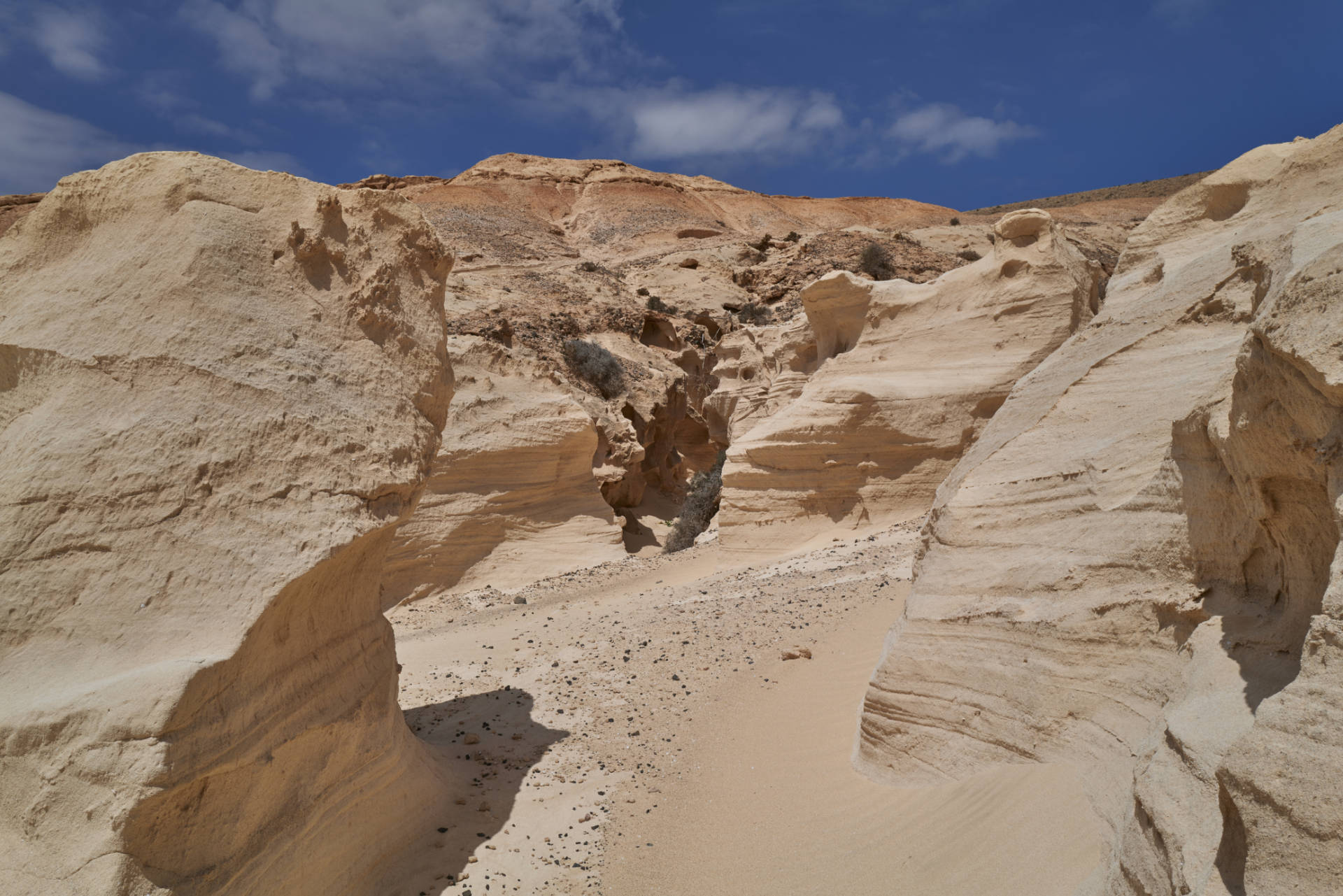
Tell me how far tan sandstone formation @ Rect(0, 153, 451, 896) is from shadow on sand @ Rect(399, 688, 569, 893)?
171 millimetres

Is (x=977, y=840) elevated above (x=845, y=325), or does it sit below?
below

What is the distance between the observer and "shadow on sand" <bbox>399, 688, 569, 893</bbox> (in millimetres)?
4412

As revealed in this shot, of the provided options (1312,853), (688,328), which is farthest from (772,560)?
(688,328)

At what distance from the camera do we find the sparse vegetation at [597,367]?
17094 mm

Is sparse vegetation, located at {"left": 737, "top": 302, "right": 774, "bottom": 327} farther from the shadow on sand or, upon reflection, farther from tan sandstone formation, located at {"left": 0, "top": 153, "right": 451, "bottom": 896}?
tan sandstone formation, located at {"left": 0, "top": 153, "right": 451, "bottom": 896}

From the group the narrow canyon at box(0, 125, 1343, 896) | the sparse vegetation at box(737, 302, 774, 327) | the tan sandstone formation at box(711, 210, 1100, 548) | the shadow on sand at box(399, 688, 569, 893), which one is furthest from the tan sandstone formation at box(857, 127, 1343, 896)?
the sparse vegetation at box(737, 302, 774, 327)

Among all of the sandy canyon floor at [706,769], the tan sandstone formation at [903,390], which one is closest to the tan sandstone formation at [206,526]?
the sandy canyon floor at [706,769]

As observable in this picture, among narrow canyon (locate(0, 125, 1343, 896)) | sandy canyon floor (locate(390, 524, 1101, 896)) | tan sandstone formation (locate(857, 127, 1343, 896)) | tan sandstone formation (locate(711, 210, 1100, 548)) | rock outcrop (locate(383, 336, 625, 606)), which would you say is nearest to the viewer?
tan sandstone formation (locate(857, 127, 1343, 896))

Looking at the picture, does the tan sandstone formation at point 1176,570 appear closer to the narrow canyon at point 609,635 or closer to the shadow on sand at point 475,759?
the narrow canyon at point 609,635

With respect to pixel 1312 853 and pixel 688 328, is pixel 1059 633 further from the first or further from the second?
pixel 688 328

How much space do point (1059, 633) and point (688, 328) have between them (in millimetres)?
20355

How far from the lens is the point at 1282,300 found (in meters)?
2.33

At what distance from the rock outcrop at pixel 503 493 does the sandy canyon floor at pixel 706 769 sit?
7.97 feet

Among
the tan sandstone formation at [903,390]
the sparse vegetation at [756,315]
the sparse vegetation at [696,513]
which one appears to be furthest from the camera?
the sparse vegetation at [756,315]
